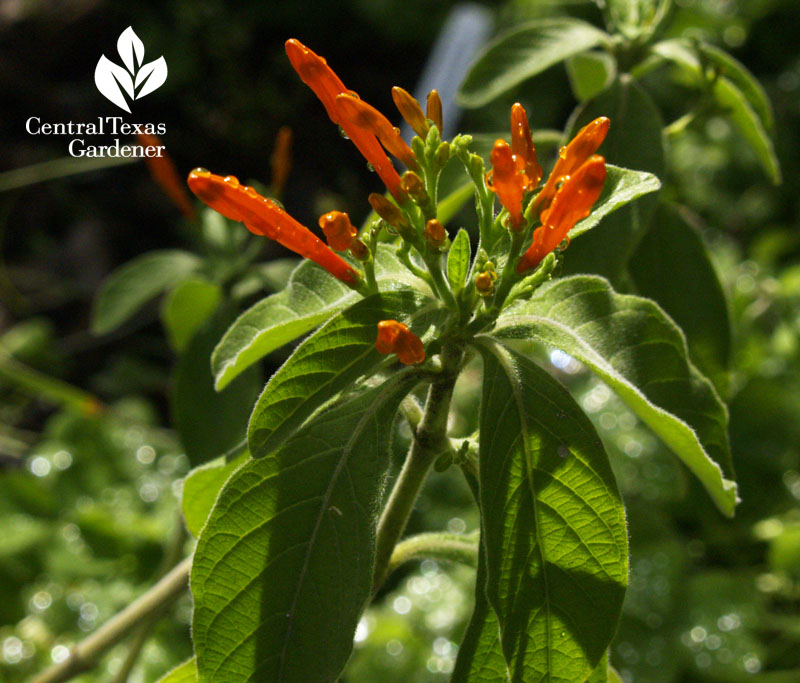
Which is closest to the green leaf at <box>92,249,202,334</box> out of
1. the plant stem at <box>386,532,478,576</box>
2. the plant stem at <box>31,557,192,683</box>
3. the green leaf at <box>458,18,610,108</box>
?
the plant stem at <box>31,557,192,683</box>

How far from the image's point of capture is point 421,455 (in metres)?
0.77

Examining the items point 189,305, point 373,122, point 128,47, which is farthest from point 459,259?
point 128,47

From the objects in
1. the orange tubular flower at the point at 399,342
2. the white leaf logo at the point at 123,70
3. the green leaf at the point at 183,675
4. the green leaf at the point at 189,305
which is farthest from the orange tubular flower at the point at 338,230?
the white leaf logo at the point at 123,70

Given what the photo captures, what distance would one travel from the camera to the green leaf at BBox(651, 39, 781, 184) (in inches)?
40.8

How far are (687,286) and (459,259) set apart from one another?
0.45 metres

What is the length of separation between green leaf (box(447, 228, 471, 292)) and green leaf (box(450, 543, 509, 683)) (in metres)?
0.24

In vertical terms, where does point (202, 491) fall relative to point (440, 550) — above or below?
above

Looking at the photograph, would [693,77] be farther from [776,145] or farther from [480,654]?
[776,145]

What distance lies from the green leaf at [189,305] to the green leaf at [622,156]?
73cm

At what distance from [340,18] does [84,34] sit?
1214 millimetres

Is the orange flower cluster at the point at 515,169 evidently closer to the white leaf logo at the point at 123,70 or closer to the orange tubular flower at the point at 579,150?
the orange tubular flower at the point at 579,150

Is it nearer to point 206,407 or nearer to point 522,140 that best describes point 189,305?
point 206,407

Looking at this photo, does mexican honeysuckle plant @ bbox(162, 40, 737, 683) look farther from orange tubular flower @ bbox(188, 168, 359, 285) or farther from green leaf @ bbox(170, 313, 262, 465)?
green leaf @ bbox(170, 313, 262, 465)

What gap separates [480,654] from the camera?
74 centimetres
